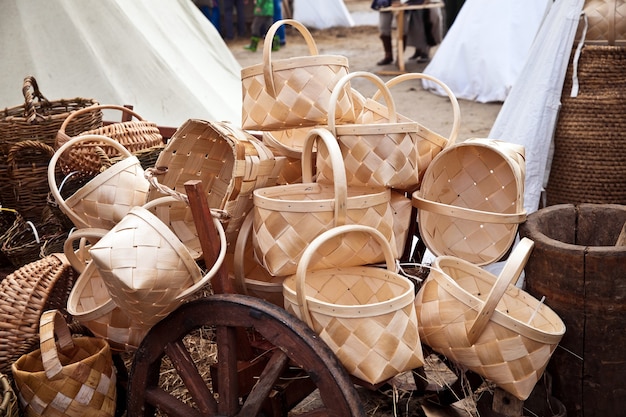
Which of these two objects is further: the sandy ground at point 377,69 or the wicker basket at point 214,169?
the sandy ground at point 377,69

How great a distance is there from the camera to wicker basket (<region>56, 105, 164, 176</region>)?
2.75 metres

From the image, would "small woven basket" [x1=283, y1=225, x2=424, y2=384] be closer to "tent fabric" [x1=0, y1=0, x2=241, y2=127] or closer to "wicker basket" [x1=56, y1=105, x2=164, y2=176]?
"wicker basket" [x1=56, y1=105, x2=164, y2=176]

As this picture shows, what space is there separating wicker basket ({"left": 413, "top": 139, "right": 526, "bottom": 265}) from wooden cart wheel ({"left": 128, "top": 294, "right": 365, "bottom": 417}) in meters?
0.65

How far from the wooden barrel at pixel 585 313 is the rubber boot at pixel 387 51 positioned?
24.5 feet

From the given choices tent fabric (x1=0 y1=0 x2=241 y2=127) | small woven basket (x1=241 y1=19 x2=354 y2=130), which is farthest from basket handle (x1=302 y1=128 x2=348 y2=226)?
tent fabric (x1=0 y1=0 x2=241 y2=127)

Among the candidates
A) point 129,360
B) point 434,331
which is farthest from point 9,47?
point 434,331

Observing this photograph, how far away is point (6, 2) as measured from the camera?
413cm

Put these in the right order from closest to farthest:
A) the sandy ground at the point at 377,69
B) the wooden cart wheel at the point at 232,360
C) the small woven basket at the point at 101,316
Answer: the wooden cart wheel at the point at 232,360 < the small woven basket at the point at 101,316 < the sandy ground at the point at 377,69

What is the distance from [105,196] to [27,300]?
40 centimetres

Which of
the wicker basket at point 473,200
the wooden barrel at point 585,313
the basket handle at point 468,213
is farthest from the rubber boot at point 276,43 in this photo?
the wooden barrel at point 585,313

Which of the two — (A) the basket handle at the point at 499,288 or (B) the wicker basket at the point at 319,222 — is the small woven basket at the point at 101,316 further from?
(A) the basket handle at the point at 499,288

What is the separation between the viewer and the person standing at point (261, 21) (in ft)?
35.8

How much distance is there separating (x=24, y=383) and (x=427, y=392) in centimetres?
124

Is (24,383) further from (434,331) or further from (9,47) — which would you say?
(9,47)
